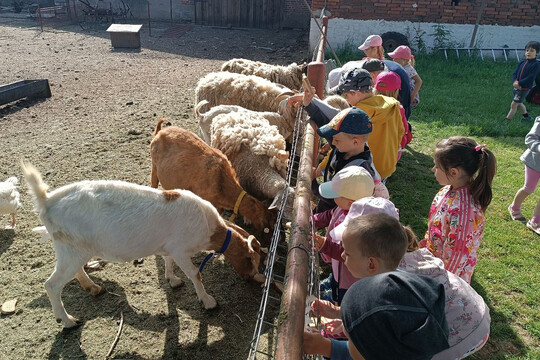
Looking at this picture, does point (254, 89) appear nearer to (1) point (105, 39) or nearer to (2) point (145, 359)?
(2) point (145, 359)

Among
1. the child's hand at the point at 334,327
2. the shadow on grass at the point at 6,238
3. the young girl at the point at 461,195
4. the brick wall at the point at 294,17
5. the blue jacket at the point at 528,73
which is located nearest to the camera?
the child's hand at the point at 334,327

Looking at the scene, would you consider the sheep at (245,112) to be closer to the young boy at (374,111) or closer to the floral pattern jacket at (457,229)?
the young boy at (374,111)

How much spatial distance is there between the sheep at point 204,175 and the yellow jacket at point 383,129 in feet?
4.33

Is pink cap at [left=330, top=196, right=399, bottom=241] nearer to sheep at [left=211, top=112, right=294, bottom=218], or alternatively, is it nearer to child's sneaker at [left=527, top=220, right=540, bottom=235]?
sheep at [left=211, top=112, right=294, bottom=218]

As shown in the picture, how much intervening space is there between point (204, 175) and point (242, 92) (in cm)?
281

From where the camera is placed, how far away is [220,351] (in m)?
3.38

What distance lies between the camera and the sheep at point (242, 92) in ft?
22.1

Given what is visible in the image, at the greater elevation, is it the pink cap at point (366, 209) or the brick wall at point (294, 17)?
the brick wall at point (294, 17)

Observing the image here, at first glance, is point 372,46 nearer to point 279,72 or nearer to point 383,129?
point 279,72

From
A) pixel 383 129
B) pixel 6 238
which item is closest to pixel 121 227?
pixel 6 238

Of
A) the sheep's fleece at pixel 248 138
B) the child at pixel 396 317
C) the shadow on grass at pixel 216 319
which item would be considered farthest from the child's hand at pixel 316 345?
the sheep's fleece at pixel 248 138

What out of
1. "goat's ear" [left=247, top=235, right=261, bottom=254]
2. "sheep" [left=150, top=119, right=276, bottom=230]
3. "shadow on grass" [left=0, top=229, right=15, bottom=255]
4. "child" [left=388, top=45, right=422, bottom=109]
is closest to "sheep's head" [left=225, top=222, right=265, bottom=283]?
"goat's ear" [left=247, top=235, right=261, bottom=254]

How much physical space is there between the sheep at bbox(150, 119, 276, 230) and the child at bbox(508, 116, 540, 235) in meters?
3.13

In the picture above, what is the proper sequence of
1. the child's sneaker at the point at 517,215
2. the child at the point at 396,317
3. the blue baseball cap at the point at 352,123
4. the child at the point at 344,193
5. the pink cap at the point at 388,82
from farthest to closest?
the child's sneaker at the point at 517,215 < the pink cap at the point at 388,82 < the blue baseball cap at the point at 352,123 < the child at the point at 344,193 < the child at the point at 396,317
